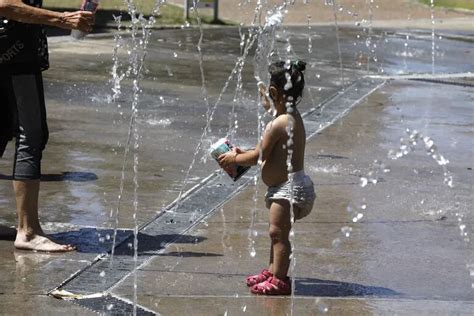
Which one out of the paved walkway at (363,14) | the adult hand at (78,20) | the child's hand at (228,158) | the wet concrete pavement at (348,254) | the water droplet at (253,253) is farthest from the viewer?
the paved walkway at (363,14)

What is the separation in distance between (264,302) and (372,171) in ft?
10.3

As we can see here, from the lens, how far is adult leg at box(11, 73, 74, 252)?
591 centimetres

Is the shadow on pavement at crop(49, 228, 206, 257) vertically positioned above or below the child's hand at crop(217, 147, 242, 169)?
below

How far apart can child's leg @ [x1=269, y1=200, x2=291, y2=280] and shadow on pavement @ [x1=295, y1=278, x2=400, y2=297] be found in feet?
0.45

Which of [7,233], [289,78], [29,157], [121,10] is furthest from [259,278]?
[121,10]

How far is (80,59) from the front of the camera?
13922 millimetres

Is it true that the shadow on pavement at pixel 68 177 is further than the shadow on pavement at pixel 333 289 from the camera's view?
Yes

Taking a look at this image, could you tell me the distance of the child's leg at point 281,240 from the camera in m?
5.34

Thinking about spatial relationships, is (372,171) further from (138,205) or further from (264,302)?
(264,302)

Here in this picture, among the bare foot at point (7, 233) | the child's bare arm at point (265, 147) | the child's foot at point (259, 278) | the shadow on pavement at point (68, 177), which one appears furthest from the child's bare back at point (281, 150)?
the shadow on pavement at point (68, 177)

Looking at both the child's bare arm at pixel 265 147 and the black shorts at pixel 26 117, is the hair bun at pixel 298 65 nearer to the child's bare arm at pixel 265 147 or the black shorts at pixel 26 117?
the child's bare arm at pixel 265 147

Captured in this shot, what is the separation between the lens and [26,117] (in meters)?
5.92

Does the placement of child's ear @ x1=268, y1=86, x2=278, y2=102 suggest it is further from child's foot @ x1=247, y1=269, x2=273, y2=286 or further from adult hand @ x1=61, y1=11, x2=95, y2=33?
adult hand @ x1=61, y1=11, x2=95, y2=33

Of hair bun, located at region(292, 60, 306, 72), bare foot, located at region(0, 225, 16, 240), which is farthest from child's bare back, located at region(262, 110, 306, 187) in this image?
bare foot, located at region(0, 225, 16, 240)
